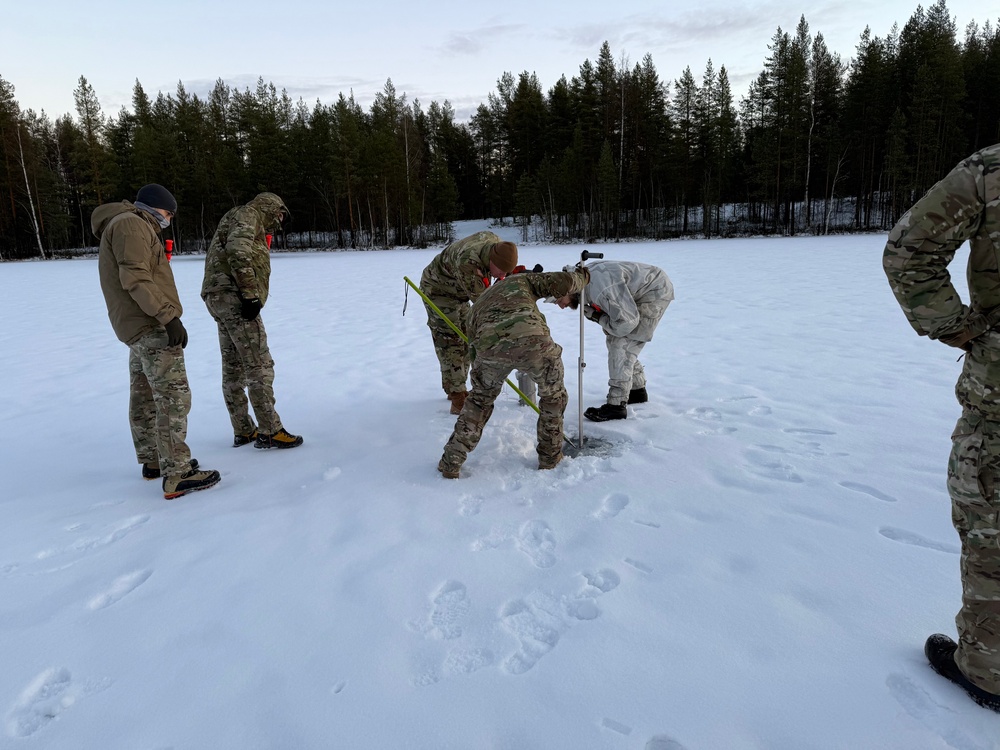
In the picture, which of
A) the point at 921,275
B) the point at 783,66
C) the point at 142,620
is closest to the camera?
the point at 921,275

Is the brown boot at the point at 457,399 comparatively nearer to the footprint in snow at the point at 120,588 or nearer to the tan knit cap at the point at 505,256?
the tan knit cap at the point at 505,256

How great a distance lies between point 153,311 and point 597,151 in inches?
1770

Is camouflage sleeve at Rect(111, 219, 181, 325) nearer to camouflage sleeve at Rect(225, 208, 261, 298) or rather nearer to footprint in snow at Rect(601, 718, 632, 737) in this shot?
camouflage sleeve at Rect(225, 208, 261, 298)

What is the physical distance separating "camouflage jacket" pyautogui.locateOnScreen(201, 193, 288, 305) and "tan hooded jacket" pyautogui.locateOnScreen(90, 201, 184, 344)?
1.76ft

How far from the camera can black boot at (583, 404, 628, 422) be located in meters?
5.26

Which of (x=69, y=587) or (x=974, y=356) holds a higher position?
(x=974, y=356)

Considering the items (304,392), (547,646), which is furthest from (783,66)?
(547,646)

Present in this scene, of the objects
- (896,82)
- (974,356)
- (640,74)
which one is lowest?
(974,356)

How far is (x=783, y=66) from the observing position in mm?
36906

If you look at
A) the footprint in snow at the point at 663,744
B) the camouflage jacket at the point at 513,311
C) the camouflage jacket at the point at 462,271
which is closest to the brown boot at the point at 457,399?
the camouflage jacket at the point at 462,271

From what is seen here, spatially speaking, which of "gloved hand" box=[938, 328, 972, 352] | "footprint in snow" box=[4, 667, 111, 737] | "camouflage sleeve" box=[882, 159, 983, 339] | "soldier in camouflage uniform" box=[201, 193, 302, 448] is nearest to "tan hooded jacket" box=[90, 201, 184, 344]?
"soldier in camouflage uniform" box=[201, 193, 302, 448]

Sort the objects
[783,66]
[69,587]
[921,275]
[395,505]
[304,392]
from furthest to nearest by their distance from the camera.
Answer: [783,66], [304,392], [395,505], [69,587], [921,275]

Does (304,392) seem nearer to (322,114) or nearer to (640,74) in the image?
(322,114)

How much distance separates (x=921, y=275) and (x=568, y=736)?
6.57 feet
